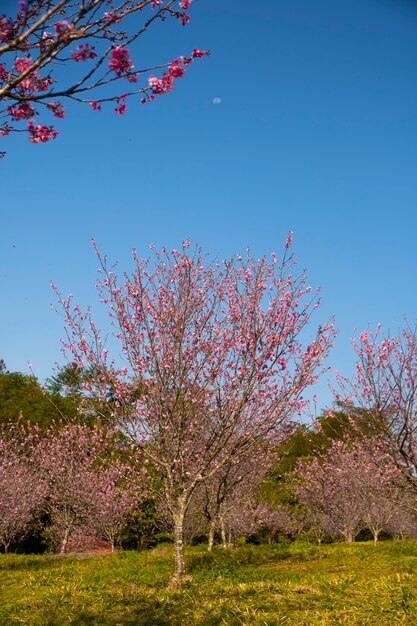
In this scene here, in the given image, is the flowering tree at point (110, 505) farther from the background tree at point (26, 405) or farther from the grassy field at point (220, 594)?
the grassy field at point (220, 594)

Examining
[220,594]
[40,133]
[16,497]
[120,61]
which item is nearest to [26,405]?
[16,497]

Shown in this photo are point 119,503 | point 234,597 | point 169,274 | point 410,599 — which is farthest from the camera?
point 119,503

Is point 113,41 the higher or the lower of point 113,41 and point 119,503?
the higher

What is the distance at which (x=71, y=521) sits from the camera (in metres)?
22.9

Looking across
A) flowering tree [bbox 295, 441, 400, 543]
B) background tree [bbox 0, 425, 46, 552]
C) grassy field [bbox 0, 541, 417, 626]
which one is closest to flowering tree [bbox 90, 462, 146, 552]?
background tree [bbox 0, 425, 46, 552]

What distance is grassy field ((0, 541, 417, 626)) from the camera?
733 cm

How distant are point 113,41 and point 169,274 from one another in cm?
800

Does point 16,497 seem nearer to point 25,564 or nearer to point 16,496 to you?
point 16,496

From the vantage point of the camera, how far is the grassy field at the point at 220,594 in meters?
7.33

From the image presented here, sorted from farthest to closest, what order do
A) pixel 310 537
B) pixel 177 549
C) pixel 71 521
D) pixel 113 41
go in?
pixel 310 537, pixel 71 521, pixel 177 549, pixel 113 41

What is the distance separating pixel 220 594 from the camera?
8.98m

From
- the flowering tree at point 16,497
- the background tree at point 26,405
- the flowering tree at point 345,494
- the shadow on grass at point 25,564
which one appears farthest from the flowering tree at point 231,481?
the background tree at point 26,405

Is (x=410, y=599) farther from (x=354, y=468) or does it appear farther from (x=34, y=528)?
(x=34, y=528)

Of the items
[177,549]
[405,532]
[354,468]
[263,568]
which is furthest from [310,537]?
[177,549]
